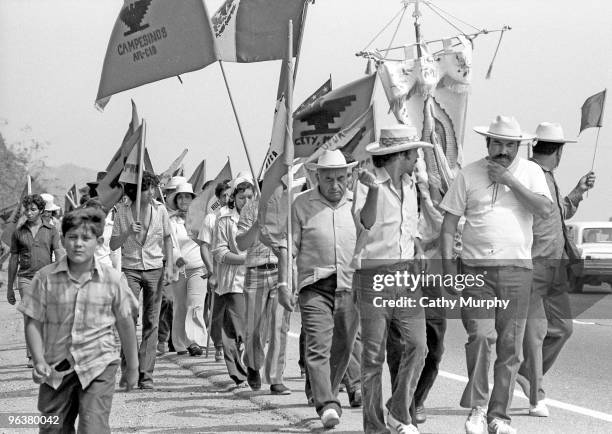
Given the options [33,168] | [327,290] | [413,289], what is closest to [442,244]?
[413,289]

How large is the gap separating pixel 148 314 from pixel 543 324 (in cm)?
361

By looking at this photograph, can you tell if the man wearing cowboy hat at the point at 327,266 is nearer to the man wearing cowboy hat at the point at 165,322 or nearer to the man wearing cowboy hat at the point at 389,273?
the man wearing cowboy hat at the point at 389,273

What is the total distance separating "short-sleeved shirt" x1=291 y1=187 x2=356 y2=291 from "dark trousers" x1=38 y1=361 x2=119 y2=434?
2.83 metres

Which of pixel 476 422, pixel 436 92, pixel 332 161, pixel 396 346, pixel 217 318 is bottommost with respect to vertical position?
pixel 476 422

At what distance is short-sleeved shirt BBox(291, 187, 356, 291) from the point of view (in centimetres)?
872

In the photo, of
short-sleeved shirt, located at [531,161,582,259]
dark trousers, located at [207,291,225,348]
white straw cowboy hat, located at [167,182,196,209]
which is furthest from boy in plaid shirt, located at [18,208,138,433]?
white straw cowboy hat, located at [167,182,196,209]

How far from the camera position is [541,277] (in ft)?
29.9

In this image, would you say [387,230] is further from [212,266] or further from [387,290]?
[212,266]

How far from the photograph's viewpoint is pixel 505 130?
8.08 meters

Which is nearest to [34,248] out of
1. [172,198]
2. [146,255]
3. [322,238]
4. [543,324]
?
[172,198]

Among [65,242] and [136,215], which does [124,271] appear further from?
[65,242]

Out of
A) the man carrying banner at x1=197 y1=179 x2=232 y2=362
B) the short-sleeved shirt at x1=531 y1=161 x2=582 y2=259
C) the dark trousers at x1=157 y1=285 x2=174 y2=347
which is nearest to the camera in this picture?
the short-sleeved shirt at x1=531 y1=161 x2=582 y2=259

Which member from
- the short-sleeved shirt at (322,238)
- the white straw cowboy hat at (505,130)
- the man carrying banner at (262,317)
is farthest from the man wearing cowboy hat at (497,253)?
→ the man carrying banner at (262,317)

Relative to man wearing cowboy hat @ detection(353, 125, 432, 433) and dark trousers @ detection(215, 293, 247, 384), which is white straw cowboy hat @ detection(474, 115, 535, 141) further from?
dark trousers @ detection(215, 293, 247, 384)
